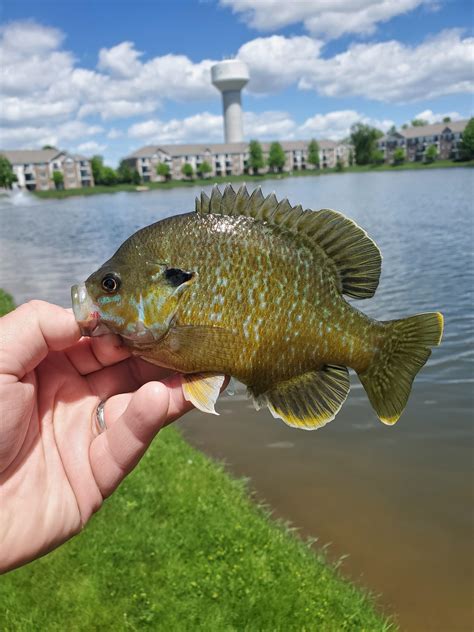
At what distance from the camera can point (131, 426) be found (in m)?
2.68

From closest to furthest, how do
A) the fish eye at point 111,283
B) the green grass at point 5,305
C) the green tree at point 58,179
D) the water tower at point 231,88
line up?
the fish eye at point 111,283, the green grass at point 5,305, the green tree at point 58,179, the water tower at point 231,88

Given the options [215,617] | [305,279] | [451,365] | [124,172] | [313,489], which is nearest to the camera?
[305,279]

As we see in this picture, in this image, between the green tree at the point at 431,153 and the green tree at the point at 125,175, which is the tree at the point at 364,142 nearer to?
the green tree at the point at 431,153

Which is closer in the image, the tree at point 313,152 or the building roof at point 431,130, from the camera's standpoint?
the building roof at point 431,130

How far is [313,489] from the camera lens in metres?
8.16

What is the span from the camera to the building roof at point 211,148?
132062mm

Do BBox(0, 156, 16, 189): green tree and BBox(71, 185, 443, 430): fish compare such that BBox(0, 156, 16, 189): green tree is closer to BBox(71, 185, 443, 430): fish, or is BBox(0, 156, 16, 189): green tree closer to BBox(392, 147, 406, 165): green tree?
BBox(392, 147, 406, 165): green tree

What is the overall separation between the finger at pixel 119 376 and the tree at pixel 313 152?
143636mm

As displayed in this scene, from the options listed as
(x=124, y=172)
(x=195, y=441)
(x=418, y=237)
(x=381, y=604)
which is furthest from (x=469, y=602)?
(x=124, y=172)

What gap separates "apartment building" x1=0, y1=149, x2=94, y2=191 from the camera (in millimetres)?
121750

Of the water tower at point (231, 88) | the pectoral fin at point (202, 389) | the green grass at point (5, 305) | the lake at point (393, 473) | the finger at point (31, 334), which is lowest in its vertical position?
the lake at point (393, 473)

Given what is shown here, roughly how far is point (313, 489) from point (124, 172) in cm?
11881

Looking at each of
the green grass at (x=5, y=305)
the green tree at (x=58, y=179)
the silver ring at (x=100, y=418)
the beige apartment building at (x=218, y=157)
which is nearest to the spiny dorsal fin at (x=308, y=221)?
the silver ring at (x=100, y=418)

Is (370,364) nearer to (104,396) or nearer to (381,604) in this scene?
(104,396)
